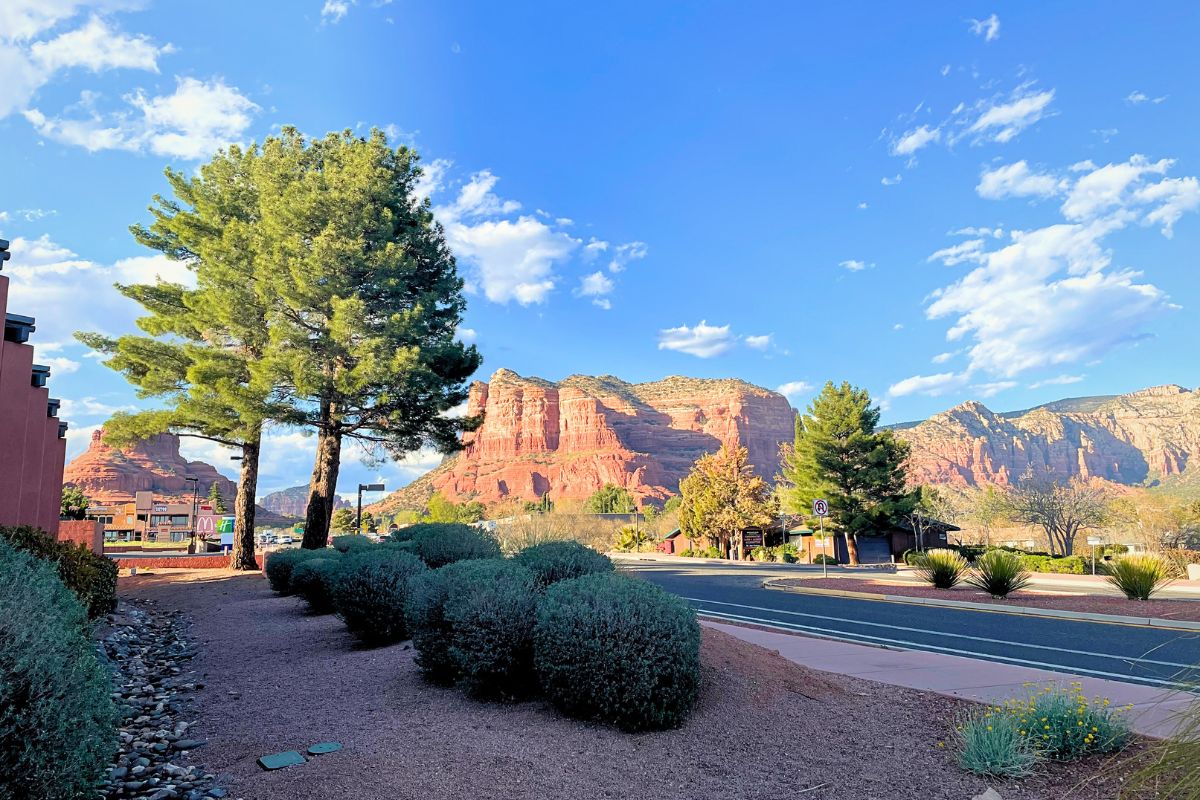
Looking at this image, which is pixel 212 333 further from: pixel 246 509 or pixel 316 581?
pixel 316 581

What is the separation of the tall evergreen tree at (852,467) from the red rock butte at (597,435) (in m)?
98.8

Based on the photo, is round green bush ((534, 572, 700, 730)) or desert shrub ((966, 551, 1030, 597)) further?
desert shrub ((966, 551, 1030, 597))

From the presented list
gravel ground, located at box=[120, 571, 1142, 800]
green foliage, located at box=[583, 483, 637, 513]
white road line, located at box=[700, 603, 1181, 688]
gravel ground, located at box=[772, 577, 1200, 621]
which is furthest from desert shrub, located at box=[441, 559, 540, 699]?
green foliage, located at box=[583, 483, 637, 513]

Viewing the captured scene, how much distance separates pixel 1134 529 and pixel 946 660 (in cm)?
4472

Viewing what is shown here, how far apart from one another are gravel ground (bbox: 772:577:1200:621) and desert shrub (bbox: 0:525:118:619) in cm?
1785

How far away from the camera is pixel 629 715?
229 inches

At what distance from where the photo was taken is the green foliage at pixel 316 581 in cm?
1391

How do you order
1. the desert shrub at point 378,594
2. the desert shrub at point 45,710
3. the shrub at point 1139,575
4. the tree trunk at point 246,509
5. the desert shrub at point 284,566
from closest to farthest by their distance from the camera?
the desert shrub at point 45,710, the desert shrub at point 378,594, the shrub at point 1139,575, the desert shrub at point 284,566, the tree trunk at point 246,509

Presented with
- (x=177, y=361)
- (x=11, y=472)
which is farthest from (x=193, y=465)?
(x=11, y=472)

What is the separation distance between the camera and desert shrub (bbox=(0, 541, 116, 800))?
3.28 metres

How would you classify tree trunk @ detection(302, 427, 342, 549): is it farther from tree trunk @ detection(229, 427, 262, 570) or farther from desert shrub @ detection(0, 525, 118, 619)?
desert shrub @ detection(0, 525, 118, 619)

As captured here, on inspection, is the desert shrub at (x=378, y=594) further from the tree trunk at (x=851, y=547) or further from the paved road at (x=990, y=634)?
the tree trunk at (x=851, y=547)

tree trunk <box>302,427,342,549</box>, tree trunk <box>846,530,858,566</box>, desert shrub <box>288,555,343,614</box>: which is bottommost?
tree trunk <box>846,530,858,566</box>

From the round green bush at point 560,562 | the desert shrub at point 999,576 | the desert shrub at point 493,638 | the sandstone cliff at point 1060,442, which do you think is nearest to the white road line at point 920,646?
the round green bush at point 560,562
